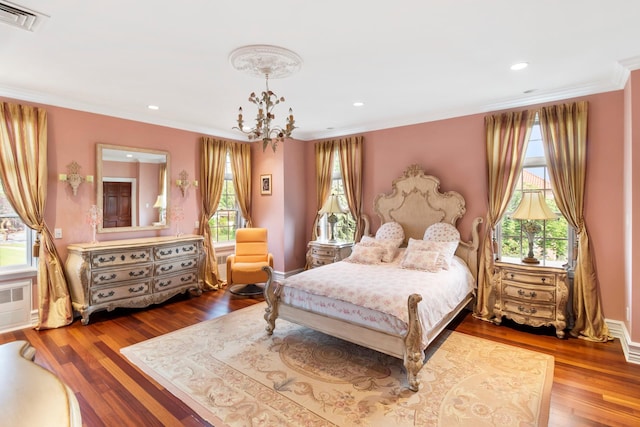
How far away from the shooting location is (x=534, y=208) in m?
3.69

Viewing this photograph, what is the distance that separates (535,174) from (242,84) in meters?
3.69

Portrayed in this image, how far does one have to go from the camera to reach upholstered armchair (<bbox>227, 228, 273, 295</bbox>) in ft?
16.5

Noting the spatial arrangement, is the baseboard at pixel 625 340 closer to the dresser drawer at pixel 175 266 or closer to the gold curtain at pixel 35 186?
the dresser drawer at pixel 175 266

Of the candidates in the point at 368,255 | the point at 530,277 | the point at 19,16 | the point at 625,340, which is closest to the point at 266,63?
the point at 19,16

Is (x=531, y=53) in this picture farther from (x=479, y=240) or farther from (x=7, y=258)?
(x=7, y=258)

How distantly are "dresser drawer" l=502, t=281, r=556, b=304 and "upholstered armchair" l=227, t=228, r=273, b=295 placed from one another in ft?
10.7

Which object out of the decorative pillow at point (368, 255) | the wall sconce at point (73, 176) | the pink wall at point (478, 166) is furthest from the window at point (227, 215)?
the decorative pillow at point (368, 255)

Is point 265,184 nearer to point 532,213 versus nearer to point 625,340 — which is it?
point 532,213

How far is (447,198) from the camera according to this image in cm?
463

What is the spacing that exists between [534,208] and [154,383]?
417 cm

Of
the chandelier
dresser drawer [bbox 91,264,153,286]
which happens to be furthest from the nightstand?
the chandelier

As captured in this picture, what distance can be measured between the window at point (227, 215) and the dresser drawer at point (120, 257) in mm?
1494

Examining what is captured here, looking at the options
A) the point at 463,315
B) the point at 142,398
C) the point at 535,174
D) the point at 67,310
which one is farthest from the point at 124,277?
the point at 535,174

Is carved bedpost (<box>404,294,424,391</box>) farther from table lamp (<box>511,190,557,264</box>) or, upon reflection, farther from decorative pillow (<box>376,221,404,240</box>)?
decorative pillow (<box>376,221,404,240</box>)
